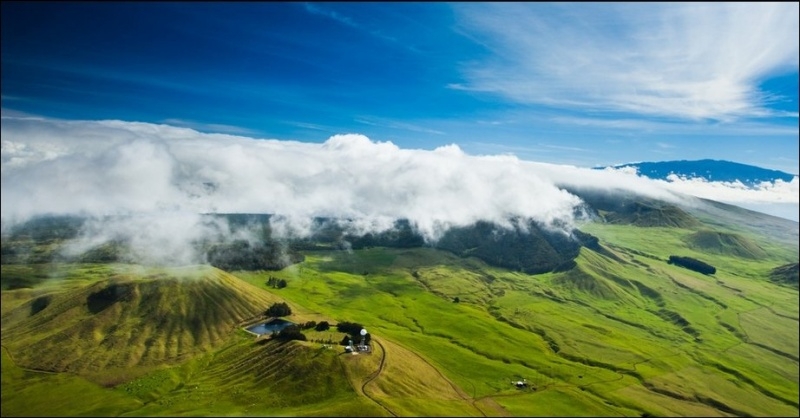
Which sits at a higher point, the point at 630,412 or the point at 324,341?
the point at 324,341

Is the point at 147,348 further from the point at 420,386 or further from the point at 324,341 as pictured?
the point at 420,386

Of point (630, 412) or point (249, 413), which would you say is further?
point (630, 412)

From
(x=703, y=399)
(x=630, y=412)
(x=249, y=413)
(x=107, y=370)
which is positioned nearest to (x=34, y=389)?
(x=107, y=370)

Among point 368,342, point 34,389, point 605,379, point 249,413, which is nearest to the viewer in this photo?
point 249,413

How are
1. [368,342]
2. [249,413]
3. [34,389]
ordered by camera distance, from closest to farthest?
[249,413], [34,389], [368,342]

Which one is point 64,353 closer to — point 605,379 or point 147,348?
point 147,348

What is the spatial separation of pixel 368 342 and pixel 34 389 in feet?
378

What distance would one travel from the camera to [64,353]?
175125 millimetres

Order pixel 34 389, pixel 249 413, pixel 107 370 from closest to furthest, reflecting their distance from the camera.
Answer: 1. pixel 249 413
2. pixel 34 389
3. pixel 107 370

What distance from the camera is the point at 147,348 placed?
183250 mm

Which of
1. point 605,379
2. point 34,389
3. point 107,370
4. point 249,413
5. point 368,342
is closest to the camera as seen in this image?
point 249,413

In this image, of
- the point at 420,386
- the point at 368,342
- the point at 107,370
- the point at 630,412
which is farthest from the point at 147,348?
the point at 630,412

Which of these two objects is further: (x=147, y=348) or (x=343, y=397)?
(x=147, y=348)

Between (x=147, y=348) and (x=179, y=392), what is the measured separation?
45.0 meters
